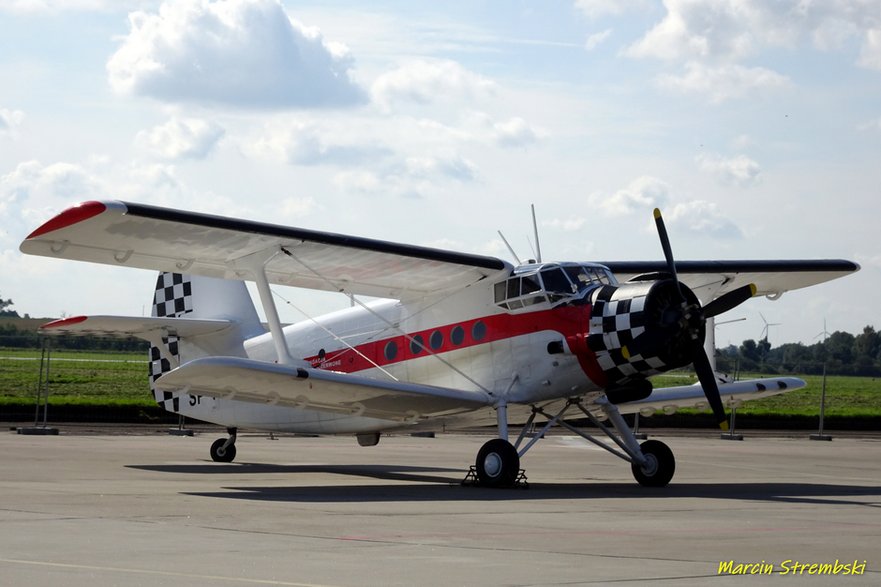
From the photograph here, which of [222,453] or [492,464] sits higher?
[492,464]

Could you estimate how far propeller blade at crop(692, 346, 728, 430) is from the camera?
52.8 feet

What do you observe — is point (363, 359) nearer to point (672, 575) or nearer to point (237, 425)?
point (237, 425)

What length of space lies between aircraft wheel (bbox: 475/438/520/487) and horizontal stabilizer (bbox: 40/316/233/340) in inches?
276

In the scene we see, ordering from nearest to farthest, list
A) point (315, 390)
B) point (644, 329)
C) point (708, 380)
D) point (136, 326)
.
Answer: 1. point (644, 329)
2. point (315, 390)
3. point (708, 380)
4. point (136, 326)

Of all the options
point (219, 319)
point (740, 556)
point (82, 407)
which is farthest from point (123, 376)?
point (740, 556)

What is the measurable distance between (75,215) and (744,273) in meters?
11.5

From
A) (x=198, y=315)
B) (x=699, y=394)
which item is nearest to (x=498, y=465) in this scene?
(x=699, y=394)

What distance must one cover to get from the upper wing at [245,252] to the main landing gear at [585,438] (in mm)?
2332

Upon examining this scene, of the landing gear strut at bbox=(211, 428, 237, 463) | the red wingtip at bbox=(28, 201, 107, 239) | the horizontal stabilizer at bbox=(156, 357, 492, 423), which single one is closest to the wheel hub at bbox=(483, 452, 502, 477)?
the horizontal stabilizer at bbox=(156, 357, 492, 423)

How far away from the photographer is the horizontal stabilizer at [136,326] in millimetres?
18969

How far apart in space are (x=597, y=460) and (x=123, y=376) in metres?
41.6

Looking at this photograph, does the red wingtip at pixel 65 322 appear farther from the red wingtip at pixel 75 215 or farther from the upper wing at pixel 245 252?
the red wingtip at pixel 75 215

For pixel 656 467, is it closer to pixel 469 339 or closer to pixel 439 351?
pixel 469 339

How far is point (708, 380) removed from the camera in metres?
16.6
